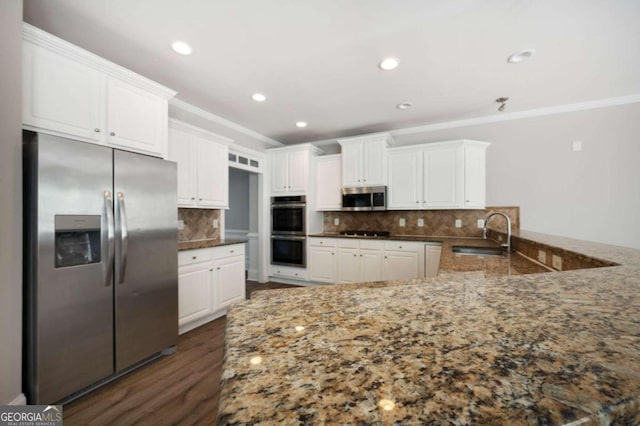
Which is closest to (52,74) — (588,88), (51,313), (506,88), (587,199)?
(51,313)

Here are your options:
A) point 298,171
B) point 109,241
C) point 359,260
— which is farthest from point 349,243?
point 109,241

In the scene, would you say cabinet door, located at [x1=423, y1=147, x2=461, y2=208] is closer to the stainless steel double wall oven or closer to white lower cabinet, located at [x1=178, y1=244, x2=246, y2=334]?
the stainless steel double wall oven

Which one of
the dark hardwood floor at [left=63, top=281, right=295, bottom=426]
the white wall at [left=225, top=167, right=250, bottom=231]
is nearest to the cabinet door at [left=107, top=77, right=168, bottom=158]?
the dark hardwood floor at [left=63, top=281, right=295, bottom=426]

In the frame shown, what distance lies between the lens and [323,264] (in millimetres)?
4039

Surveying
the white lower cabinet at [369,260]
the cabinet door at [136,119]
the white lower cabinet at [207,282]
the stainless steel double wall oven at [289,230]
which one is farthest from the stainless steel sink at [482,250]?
the cabinet door at [136,119]

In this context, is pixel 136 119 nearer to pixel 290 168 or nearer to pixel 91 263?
pixel 91 263

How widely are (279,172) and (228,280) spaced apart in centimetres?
207

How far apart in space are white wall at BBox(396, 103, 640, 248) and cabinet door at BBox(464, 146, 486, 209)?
247 millimetres

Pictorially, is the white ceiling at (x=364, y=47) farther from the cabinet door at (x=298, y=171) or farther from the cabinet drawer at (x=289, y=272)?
the cabinet drawer at (x=289, y=272)

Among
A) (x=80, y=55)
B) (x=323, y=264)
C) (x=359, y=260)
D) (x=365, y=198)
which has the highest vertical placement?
(x=80, y=55)

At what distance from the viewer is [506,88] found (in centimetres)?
280

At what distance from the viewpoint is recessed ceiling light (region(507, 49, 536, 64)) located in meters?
2.15

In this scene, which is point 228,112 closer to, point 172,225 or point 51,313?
point 172,225

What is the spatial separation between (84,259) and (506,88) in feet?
13.5
